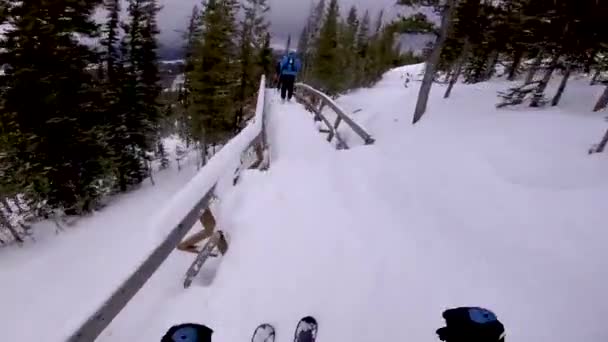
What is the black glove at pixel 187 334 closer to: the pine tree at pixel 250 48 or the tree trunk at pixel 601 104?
the tree trunk at pixel 601 104

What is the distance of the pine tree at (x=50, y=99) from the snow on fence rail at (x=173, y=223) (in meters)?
14.3

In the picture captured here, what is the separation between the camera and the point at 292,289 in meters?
4.48

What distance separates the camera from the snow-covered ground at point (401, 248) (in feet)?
13.8

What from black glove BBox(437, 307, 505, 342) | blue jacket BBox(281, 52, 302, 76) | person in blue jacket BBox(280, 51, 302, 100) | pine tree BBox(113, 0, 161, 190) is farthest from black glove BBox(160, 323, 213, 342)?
pine tree BBox(113, 0, 161, 190)

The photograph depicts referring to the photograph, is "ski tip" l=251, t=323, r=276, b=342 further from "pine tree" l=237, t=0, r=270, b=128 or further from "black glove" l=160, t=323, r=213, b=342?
"pine tree" l=237, t=0, r=270, b=128

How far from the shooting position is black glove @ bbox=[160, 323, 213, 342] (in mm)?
2311

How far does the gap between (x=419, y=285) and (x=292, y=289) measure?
1.62m

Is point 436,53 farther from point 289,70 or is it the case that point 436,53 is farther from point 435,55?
point 289,70

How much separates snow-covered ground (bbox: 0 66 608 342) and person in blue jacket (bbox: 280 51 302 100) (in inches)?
331

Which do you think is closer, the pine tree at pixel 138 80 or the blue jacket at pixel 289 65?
the blue jacket at pixel 289 65

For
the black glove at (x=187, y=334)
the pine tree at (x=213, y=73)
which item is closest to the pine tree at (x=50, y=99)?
the pine tree at (x=213, y=73)

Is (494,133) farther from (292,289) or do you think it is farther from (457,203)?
(292,289)

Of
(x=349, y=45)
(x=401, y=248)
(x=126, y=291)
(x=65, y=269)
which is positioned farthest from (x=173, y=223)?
(x=349, y=45)

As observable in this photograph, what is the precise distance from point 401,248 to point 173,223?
3.32 meters
